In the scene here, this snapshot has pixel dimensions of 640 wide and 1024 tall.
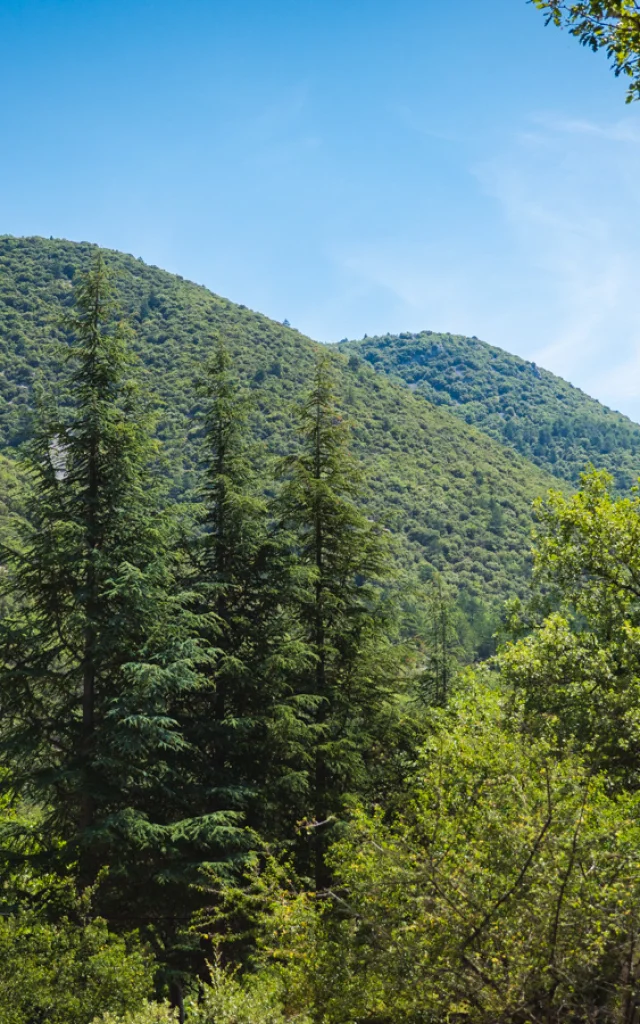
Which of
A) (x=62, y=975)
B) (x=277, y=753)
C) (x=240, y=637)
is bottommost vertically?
(x=62, y=975)

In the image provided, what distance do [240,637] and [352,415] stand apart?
110207 millimetres

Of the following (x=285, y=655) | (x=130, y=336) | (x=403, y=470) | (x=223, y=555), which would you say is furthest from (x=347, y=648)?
(x=403, y=470)

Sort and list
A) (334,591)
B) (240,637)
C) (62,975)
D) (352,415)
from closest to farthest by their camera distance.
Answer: (62,975), (240,637), (334,591), (352,415)

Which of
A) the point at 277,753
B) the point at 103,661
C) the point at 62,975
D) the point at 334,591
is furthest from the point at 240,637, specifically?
the point at 62,975

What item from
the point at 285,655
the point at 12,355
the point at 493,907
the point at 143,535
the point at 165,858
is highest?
the point at 12,355

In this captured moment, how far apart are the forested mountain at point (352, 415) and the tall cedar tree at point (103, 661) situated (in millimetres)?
79534

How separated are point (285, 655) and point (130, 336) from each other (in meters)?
7.20

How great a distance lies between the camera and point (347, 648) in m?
17.5

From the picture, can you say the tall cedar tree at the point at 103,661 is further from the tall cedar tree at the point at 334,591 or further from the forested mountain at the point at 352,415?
the forested mountain at the point at 352,415

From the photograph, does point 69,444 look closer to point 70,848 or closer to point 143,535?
point 143,535

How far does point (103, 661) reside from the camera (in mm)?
15031

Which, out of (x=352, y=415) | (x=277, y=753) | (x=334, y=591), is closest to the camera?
(x=277, y=753)

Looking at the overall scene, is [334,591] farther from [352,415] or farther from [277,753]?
[352,415]

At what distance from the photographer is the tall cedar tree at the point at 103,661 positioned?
44.8 feet
